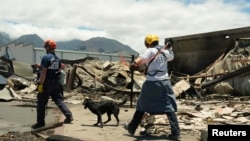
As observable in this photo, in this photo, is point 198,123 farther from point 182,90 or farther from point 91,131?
point 182,90

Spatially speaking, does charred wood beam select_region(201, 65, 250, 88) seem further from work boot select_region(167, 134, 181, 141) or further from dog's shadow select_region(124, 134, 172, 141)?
work boot select_region(167, 134, 181, 141)

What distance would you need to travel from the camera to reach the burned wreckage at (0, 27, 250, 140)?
17.3 metres

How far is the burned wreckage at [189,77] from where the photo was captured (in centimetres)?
1730

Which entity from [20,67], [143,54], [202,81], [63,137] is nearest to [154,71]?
[143,54]

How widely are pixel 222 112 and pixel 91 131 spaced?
3402mm

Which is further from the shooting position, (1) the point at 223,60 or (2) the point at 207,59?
(2) the point at 207,59

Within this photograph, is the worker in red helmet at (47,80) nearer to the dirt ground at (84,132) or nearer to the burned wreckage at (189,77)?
the dirt ground at (84,132)

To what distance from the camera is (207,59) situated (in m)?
22.0

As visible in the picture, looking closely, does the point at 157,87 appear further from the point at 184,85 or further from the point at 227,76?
the point at 184,85

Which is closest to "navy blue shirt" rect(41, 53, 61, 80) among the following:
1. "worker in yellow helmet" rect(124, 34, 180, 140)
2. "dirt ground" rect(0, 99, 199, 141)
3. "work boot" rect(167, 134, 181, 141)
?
"dirt ground" rect(0, 99, 199, 141)

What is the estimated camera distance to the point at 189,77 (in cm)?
2000

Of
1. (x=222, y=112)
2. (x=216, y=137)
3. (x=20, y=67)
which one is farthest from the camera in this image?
(x=20, y=67)

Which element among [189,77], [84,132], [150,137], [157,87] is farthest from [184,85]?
[157,87]

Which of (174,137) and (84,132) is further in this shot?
(84,132)
